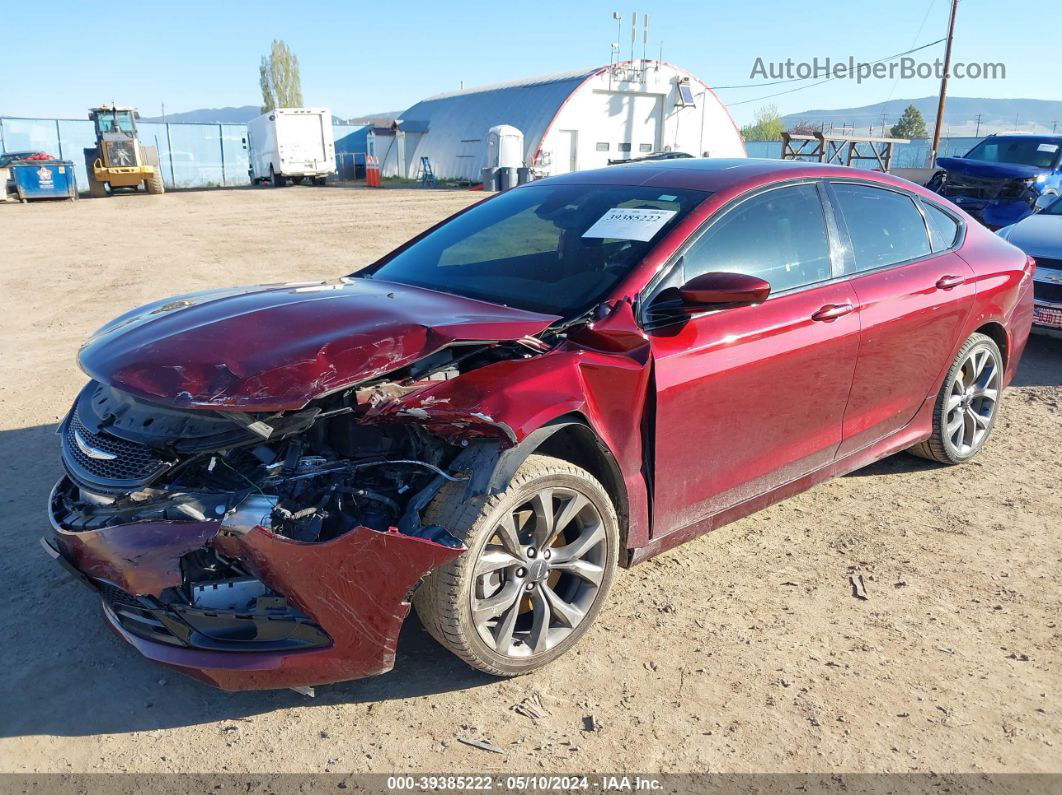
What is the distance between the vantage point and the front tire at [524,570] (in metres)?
2.67

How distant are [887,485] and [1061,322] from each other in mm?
3879

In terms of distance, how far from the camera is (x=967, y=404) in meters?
4.84

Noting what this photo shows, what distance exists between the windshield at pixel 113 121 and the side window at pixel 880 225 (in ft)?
102

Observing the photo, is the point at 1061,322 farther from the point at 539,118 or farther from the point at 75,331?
the point at 539,118

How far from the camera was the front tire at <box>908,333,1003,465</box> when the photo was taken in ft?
15.1

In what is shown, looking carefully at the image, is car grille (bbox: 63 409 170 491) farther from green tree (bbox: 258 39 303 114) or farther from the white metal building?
green tree (bbox: 258 39 303 114)

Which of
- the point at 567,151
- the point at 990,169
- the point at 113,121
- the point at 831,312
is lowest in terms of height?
the point at 831,312

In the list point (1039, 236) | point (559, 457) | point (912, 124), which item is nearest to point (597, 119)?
point (1039, 236)

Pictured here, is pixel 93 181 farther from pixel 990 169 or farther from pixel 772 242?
pixel 772 242

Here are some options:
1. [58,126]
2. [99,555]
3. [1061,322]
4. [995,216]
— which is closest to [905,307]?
[99,555]

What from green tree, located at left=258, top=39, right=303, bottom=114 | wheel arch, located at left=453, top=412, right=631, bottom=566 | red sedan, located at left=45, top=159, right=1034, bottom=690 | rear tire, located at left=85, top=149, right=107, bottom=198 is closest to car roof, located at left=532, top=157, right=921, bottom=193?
red sedan, located at left=45, top=159, right=1034, bottom=690

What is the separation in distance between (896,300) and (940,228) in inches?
35.9

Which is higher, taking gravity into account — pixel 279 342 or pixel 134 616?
pixel 279 342

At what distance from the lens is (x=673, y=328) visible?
124 inches
